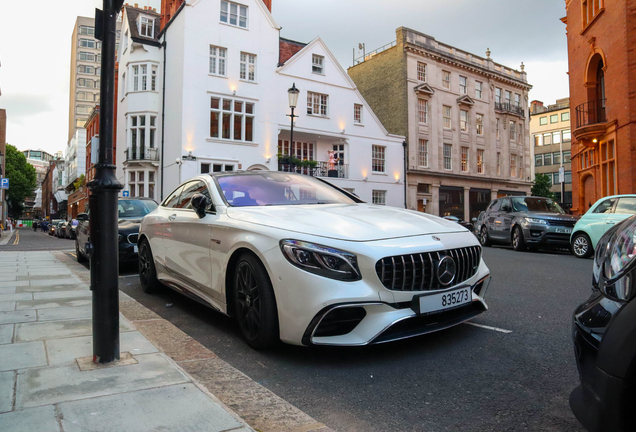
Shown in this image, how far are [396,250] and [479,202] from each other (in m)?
39.6

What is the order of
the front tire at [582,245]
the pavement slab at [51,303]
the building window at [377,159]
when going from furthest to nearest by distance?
the building window at [377,159] < the front tire at [582,245] < the pavement slab at [51,303]

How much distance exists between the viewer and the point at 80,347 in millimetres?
3387

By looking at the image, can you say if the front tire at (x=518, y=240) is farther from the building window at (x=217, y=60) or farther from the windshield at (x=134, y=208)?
the building window at (x=217, y=60)

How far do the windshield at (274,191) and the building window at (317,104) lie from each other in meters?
25.0

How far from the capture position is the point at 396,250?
10.3ft

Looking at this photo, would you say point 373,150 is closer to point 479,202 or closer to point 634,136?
point 479,202

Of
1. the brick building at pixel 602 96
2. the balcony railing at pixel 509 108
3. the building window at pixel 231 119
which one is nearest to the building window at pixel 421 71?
the balcony railing at pixel 509 108

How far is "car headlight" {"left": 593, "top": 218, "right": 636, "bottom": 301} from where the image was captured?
1664mm

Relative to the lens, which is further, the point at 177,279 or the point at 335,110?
the point at 335,110

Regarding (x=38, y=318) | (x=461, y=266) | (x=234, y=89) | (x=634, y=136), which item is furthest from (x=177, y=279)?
(x=234, y=89)

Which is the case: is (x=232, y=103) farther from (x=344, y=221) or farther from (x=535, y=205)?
(x=344, y=221)

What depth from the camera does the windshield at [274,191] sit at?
4384mm

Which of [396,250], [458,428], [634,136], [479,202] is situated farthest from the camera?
[479,202]

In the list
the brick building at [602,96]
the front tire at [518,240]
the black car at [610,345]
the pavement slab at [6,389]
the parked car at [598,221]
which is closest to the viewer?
the black car at [610,345]
